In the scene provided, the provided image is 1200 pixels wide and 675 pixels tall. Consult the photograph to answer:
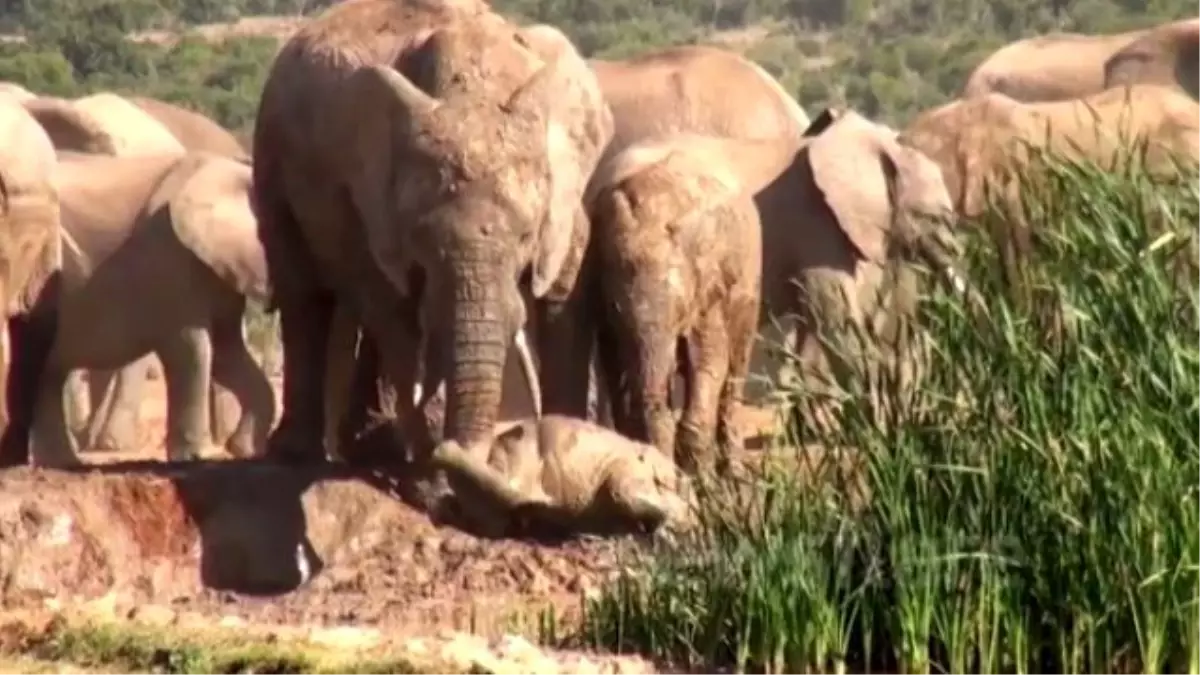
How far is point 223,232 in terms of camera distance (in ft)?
60.2

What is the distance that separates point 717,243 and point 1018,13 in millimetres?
45197

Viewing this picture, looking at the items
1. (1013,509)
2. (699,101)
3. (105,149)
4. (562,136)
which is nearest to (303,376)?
(562,136)

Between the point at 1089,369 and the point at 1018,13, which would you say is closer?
the point at 1089,369

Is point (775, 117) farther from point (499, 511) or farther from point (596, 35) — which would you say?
point (596, 35)

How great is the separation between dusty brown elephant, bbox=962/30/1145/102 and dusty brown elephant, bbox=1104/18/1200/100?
6.12ft

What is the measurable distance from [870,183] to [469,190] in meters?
4.84

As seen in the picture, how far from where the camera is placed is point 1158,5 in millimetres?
52781

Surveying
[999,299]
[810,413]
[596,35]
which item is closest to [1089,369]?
[999,299]

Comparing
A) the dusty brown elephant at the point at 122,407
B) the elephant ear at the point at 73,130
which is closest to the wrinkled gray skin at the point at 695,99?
the dusty brown elephant at the point at 122,407

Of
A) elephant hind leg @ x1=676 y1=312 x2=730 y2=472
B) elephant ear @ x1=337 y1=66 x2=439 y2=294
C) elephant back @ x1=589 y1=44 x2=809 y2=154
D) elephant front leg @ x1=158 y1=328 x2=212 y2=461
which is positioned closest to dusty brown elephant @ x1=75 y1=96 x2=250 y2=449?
elephant front leg @ x1=158 y1=328 x2=212 y2=461

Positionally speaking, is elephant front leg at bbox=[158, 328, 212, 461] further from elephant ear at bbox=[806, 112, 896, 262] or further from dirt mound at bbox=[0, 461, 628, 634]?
dirt mound at bbox=[0, 461, 628, 634]

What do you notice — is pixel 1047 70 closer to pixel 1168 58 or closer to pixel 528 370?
pixel 1168 58

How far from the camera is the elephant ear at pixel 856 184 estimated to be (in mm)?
16672

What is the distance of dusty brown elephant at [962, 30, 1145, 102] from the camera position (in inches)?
1017
